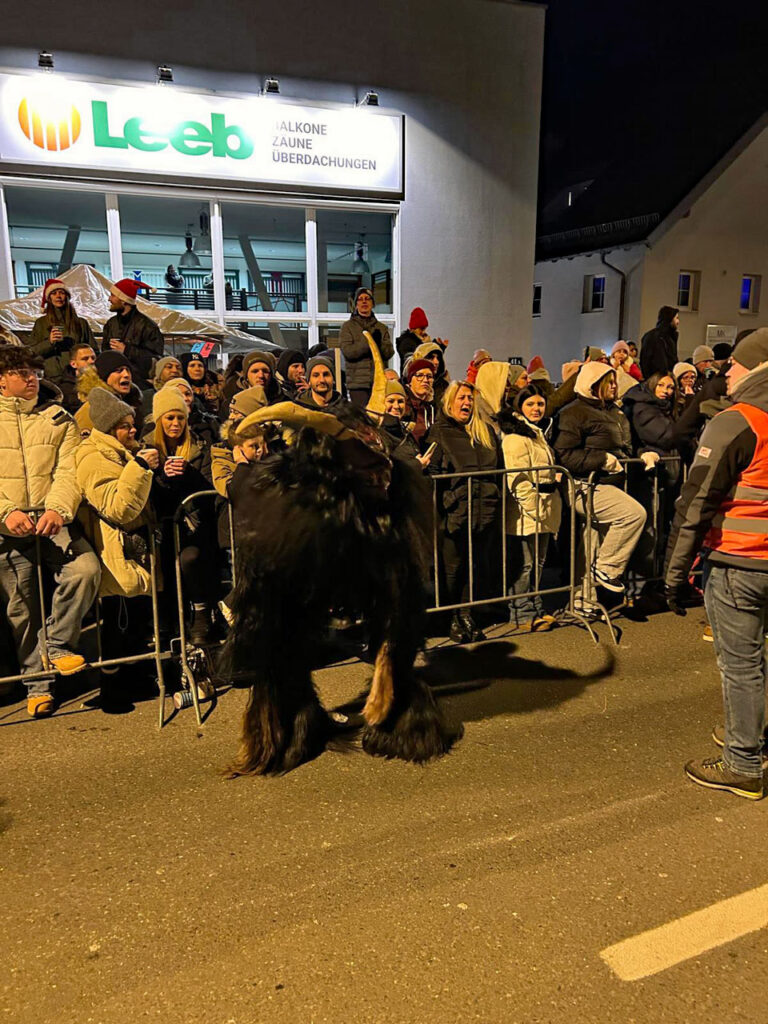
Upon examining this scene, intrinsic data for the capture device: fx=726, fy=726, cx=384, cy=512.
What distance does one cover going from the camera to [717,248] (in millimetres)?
25375

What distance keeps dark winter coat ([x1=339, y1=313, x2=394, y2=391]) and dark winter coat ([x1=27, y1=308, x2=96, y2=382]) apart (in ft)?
10.4

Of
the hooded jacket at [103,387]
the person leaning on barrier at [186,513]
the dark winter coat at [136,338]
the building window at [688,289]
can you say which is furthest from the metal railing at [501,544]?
the building window at [688,289]

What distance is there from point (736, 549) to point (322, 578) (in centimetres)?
200

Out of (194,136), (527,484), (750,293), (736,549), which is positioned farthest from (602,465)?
(750,293)

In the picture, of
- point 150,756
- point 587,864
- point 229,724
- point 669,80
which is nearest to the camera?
point 587,864

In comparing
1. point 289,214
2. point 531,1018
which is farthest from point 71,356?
point 289,214

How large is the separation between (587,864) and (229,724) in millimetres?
2310

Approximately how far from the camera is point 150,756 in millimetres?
4125

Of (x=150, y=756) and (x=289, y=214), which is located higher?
(x=289, y=214)

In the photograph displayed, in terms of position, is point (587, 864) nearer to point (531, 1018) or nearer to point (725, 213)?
point (531, 1018)

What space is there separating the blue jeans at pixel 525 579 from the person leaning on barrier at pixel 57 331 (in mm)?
5388

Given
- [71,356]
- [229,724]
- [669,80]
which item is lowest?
[229,724]

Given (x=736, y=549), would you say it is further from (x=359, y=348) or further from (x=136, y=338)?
(x=136, y=338)

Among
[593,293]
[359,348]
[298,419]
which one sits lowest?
[298,419]
